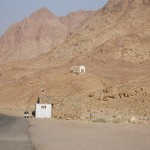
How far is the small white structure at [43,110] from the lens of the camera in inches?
2224

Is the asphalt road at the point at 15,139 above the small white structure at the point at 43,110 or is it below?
below

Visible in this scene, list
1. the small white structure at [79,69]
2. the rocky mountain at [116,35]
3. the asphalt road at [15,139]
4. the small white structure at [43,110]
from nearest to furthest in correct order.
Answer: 1. the asphalt road at [15,139]
2. the small white structure at [43,110]
3. the small white structure at [79,69]
4. the rocky mountain at [116,35]

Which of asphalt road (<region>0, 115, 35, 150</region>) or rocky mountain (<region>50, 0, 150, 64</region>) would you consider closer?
asphalt road (<region>0, 115, 35, 150</region>)

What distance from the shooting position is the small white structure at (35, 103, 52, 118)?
56500 millimetres

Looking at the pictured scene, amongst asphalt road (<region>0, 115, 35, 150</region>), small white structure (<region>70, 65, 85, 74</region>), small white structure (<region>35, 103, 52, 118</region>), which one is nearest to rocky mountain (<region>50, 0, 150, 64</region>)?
small white structure (<region>70, 65, 85, 74</region>)

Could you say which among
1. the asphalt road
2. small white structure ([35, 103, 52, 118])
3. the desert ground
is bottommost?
the asphalt road

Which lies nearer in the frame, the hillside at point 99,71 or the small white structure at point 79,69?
the hillside at point 99,71

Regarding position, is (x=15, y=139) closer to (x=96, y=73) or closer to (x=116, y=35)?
(x=96, y=73)

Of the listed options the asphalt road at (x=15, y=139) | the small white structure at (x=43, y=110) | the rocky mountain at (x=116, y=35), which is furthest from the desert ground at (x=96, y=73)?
the asphalt road at (x=15, y=139)

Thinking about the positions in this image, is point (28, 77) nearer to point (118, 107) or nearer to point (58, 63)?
point (58, 63)

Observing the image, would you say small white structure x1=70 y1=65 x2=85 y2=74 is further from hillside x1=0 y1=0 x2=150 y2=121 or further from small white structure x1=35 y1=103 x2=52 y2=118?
small white structure x1=35 y1=103 x2=52 y2=118

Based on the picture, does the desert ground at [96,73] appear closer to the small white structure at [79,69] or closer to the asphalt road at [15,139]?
the small white structure at [79,69]

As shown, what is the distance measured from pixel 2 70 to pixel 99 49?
27510 mm

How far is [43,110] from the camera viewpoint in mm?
57219
